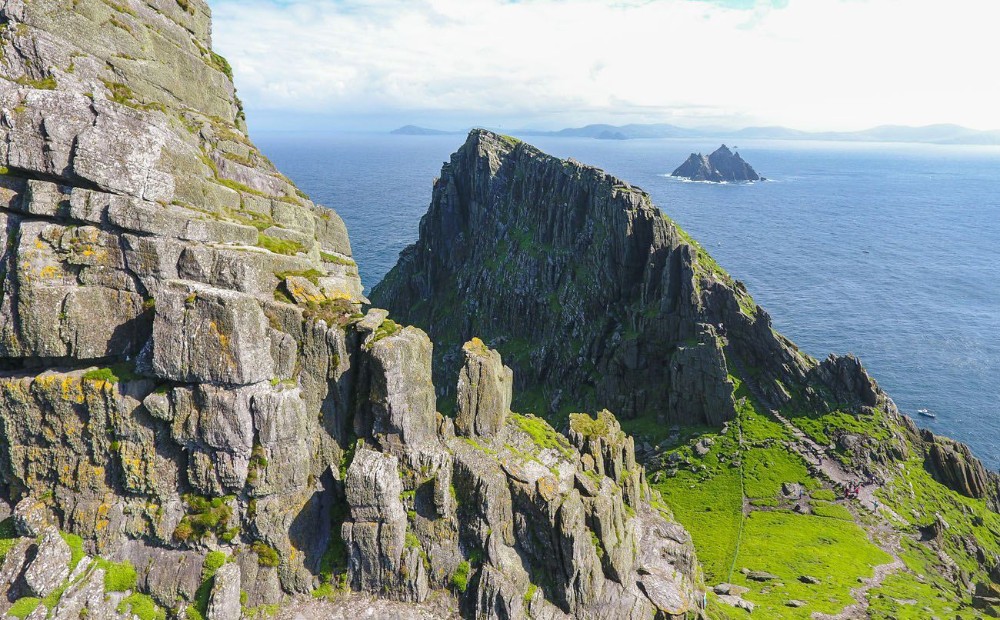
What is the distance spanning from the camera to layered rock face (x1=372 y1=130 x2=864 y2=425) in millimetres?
90750

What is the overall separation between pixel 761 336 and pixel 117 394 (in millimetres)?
89948

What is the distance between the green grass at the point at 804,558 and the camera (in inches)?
2314

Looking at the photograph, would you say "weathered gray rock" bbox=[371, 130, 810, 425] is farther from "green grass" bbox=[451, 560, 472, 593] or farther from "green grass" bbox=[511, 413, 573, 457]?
"green grass" bbox=[451, 560, 472, 593]

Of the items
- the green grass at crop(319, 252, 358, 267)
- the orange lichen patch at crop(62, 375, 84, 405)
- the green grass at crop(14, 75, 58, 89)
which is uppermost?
the green grass at crop(14, 75, 58, 89)

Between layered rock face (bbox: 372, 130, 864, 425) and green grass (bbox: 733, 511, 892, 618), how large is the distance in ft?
63.1

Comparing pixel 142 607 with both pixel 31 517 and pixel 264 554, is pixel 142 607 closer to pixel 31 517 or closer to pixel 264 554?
pixel 264 554

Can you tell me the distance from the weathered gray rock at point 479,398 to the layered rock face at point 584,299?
55.2 meters

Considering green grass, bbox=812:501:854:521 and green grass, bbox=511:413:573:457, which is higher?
green grass, bbox=511:413:573:457

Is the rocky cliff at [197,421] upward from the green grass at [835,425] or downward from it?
upward

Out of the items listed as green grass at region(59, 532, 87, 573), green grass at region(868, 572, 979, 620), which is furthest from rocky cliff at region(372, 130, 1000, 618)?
green grass at region(59, 532, 87, 573)

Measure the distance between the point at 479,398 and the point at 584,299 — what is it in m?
68.5

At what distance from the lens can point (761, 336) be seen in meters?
91.0

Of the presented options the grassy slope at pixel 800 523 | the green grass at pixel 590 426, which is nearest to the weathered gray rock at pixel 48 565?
the green grass at pixel 590 426

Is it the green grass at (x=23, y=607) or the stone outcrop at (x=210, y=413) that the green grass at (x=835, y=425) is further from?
Answer: the green grass at (x=23, y=607)
